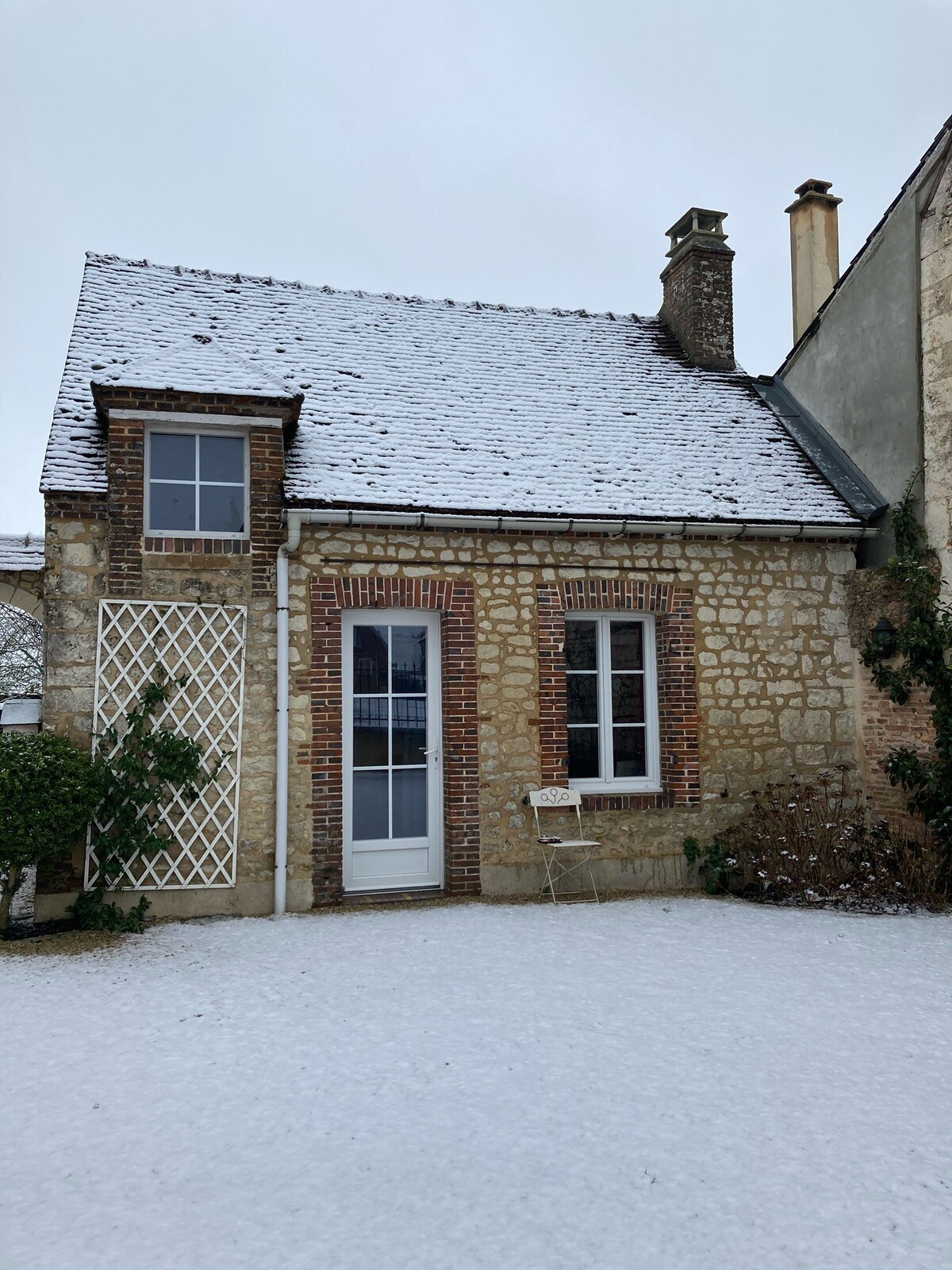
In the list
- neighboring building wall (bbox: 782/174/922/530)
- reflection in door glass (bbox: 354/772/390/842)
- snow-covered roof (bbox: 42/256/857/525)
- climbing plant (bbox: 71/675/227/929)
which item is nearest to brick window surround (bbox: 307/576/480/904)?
reflection in door glass (bbox: 354/772/390/842)

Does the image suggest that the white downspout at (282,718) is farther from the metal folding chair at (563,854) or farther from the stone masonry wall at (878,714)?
the stone masonry wall at (878,714)

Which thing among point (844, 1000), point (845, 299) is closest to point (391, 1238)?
point (844, 1000)

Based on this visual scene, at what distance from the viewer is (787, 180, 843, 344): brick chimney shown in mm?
12234

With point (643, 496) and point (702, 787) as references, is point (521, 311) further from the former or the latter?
point (702, 787)

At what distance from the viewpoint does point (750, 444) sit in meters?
10.5

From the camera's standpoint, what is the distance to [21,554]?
36.1 ft

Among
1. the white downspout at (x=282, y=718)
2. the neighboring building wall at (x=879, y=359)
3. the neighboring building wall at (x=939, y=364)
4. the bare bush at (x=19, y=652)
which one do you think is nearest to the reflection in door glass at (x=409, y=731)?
the white downspout at (x=282, y=718)

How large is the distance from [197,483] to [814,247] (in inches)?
342

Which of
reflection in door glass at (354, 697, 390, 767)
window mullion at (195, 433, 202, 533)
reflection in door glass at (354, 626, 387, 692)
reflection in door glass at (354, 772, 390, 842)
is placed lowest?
reflection in door glass at (354, 772, 390, 842)

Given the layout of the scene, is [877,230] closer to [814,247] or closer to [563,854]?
[814,247]

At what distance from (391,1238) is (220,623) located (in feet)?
17.5

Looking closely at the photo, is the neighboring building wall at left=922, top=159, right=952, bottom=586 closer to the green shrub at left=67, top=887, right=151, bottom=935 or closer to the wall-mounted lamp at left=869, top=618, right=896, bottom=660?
the wall-mounted lamp at left=869, top=618, right=896, bottom=660

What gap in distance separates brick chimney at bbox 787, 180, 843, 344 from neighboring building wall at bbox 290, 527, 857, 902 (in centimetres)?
448

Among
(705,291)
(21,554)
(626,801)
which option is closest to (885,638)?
(626,801)
